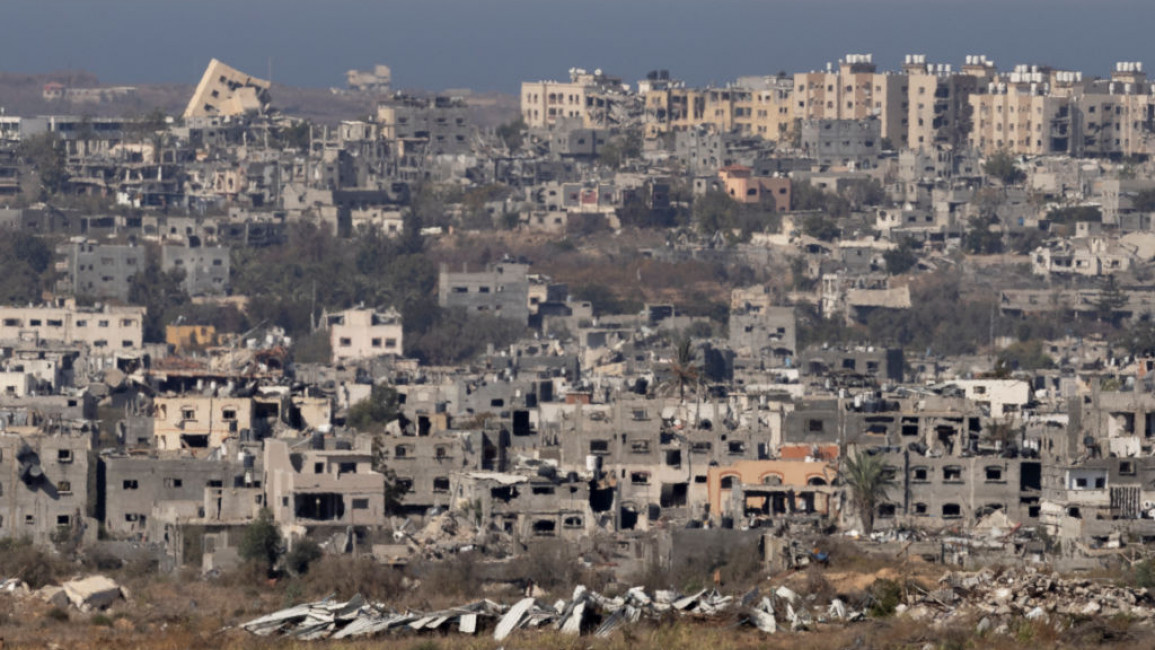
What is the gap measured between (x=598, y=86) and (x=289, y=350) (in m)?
49.2

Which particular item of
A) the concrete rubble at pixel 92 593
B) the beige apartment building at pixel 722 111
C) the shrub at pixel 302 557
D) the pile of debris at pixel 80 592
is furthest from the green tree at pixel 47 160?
the concrete rubble at pixel 92 593

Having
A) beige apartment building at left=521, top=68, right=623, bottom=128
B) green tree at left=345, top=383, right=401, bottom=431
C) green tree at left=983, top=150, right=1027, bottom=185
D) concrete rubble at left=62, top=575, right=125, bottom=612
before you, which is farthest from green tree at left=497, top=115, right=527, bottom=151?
concrete rubble at left=62, top=575, right=125, bottom=612

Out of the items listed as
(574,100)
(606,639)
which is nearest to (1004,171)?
(574,100)

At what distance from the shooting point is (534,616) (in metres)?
34.1

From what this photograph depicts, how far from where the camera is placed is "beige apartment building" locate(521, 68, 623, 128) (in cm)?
12362

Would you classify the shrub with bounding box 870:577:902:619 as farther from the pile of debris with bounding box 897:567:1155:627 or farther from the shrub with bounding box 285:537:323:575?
the shrub with bounding box 285:537:323:575

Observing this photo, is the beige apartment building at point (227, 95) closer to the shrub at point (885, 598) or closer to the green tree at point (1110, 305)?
the green tree at point (1110, 305)

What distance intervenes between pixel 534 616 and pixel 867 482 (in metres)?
12.6

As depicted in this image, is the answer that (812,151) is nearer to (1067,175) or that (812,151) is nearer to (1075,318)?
(1067,175)

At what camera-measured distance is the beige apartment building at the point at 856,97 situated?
379 ft

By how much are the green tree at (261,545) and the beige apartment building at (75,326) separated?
1448 inches

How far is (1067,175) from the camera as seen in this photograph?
345ft

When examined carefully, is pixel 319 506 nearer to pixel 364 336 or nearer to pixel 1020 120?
pixel 364 336

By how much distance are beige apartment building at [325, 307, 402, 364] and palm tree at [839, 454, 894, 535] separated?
117 feet
